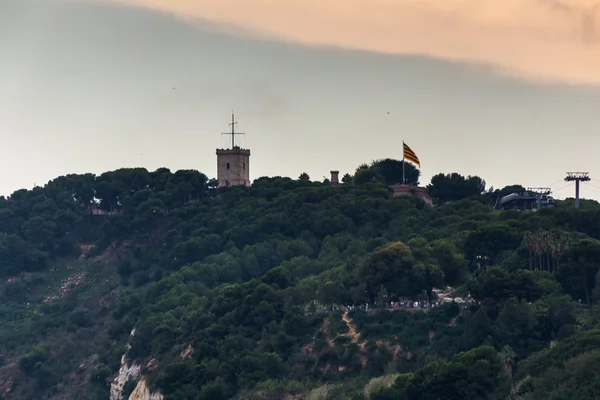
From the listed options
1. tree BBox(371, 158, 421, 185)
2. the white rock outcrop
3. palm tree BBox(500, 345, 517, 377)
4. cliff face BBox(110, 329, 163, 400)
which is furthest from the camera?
tree BBox(371, 158, 421, 185)

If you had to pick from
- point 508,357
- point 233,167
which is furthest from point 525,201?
point 508,357

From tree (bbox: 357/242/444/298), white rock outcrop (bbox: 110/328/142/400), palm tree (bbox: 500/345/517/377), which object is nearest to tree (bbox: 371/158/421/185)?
white rock outcrop (bbox: 110/328/142/400)

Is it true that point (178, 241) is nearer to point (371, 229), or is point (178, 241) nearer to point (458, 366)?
point (371, 229)

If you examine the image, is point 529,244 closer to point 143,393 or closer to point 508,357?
point 508,357

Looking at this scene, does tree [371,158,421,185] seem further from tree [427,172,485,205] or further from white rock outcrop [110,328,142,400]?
white rock outcrop [110,328,142,400]

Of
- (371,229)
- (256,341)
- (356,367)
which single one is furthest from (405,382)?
(371,229)

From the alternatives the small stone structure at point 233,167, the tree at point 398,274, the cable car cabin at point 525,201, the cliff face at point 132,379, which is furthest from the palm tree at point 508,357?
the small stone structure at point 233,167
